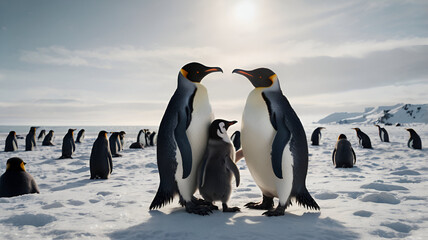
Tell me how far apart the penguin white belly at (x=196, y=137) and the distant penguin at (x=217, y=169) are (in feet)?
0.29

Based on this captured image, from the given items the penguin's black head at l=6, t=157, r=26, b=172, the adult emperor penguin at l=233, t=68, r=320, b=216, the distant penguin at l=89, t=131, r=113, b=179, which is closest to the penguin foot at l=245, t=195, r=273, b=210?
the adult emperor penguin at l=233, t=68, r=320, b=216

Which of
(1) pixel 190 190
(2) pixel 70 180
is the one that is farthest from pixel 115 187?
(1) pixel 190 190

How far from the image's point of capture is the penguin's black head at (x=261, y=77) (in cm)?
347

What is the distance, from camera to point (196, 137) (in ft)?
11.2

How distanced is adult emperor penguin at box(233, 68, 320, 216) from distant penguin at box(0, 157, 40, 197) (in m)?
3.45

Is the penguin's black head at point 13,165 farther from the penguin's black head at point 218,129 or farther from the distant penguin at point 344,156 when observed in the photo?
the distant penguin at point 344,156

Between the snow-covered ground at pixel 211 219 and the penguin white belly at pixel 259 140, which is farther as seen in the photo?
the penguin white belly at pixel 259 140

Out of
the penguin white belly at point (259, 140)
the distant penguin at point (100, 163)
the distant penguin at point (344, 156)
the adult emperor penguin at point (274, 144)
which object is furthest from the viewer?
the distant penguin at point (344, 156)

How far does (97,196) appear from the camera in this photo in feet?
13.8

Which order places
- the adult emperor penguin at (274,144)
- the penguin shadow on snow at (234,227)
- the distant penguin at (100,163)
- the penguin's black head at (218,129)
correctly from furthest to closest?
the distant penguin at (100,163) → the penguin's black head at (218,129) → the adult emperor penguin at (274,144) → the penguin shadow on snow at (234,227)

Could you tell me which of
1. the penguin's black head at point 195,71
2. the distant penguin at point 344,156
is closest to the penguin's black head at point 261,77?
the penguin's black head at point 195,71

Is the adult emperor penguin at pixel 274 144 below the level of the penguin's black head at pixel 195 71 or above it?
below

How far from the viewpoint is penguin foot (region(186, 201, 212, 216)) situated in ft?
10.1

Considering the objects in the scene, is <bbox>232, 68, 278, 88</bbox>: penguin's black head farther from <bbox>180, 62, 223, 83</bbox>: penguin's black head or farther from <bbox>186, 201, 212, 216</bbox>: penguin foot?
<bbox>186, 201, 212, 216</bbox>: penguin foot
